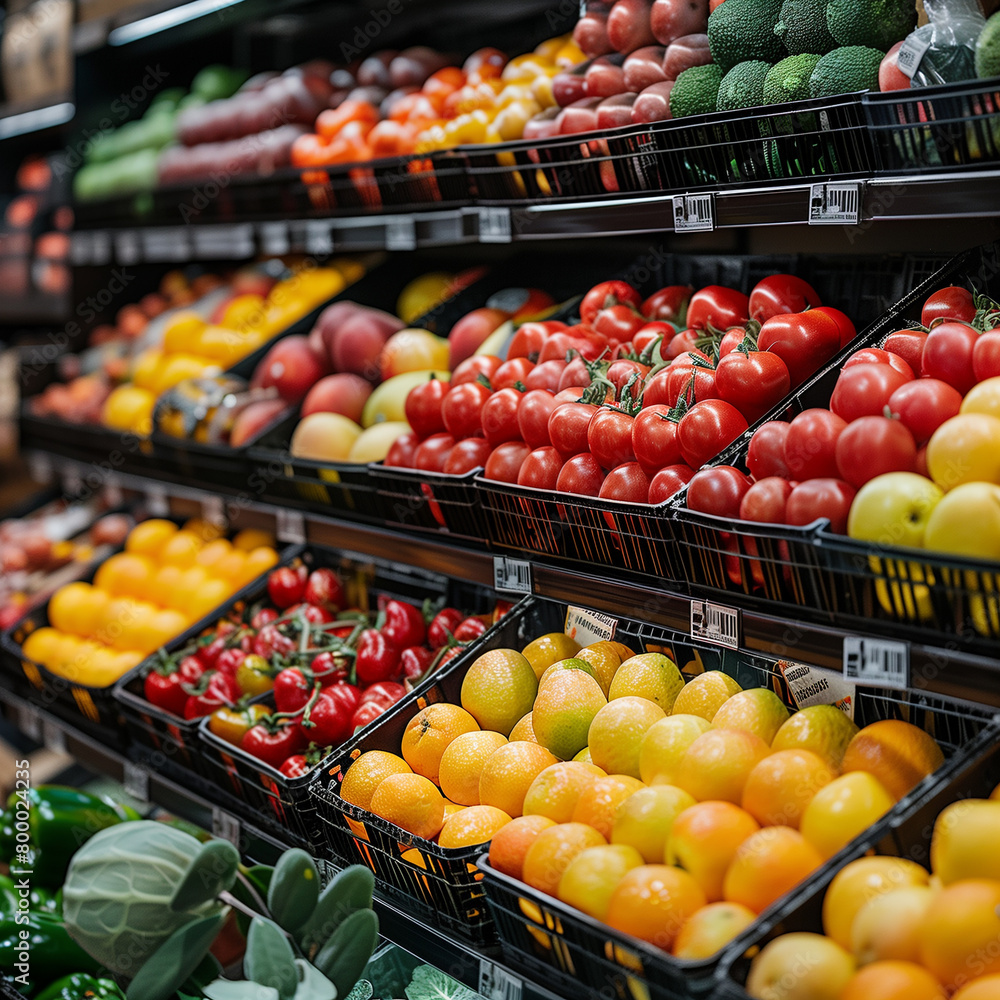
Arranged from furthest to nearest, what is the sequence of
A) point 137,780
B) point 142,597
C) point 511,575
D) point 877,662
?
1. point 142,597
2. point 137,780
3. point 511,575
4. point 877,662

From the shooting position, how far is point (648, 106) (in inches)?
69.0

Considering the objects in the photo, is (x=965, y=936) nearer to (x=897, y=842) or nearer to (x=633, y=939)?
(x=897, y=842)

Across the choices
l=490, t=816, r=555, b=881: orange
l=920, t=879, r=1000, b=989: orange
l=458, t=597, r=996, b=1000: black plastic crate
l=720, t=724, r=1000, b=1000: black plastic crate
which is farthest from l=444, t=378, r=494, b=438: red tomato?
l=920, t=879, r=1000, b=989: orange

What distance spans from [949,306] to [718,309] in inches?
17.9

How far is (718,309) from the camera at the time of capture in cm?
181

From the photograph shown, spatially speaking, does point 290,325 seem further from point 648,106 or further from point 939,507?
point 939,507

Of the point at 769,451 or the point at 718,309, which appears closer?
the point at 769,451

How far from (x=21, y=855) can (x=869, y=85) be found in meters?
2.05

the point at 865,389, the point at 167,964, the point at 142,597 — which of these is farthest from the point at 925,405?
the point at 142,597

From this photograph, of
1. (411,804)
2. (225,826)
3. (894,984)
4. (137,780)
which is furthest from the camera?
(137,780)

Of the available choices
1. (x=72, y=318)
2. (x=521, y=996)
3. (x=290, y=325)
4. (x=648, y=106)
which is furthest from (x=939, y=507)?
(x=72, y=318)

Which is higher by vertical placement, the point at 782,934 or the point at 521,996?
the point at 782,934

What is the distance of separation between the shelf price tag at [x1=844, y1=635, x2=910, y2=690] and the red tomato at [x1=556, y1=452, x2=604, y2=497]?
1.67 ft

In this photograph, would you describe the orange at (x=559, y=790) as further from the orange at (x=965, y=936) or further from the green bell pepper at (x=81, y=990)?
the green bell pepper at (x=81, y=990)
